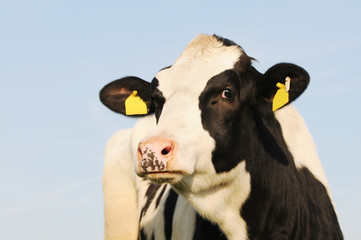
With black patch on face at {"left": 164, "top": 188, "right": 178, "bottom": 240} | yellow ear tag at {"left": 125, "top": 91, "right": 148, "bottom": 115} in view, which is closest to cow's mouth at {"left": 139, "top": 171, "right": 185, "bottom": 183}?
yellow ear tag at {"left": 125, "top": 91, "right": 148, "bottom": 115}

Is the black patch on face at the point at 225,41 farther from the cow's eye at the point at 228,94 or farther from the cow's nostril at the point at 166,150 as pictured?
the cow's nostril at the point at 166,150

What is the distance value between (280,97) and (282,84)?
128 millimetres

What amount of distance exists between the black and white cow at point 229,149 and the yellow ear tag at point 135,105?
0.04 metres

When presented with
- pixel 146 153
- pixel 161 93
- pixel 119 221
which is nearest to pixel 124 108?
pixel 161 93

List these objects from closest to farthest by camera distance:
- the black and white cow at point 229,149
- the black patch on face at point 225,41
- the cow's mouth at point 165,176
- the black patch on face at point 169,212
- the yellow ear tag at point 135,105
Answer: the cow's mouth at point 165,176 → the black and white cow at point 229,149 → the black patch on face at point 225,41 → the yellow ear tag at point 135,105 → the black patch on face at point 169,212

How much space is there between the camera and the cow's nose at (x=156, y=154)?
5035 millimetres

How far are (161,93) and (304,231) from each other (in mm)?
1956

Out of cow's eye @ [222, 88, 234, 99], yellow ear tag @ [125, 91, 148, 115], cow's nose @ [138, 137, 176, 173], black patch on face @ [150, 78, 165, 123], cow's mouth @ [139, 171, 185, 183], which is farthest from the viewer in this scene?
yellow ear tag @ [125, 91, 148, 115]

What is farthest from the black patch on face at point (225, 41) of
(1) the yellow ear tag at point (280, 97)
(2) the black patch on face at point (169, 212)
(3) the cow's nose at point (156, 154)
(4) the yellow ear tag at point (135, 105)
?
(2) the black patch on face at point (169, 212)

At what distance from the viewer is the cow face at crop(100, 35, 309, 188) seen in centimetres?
516

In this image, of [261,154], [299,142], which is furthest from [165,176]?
[299,142]

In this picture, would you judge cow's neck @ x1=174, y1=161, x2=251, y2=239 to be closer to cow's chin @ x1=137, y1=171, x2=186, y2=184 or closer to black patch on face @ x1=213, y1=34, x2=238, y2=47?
cow's chin @ x1=137, y1=171, x2=186, y2=184

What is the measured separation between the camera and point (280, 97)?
6086 mm

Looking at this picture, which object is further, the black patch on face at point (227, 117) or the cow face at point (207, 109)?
the black patch on face at point (227, 117)
